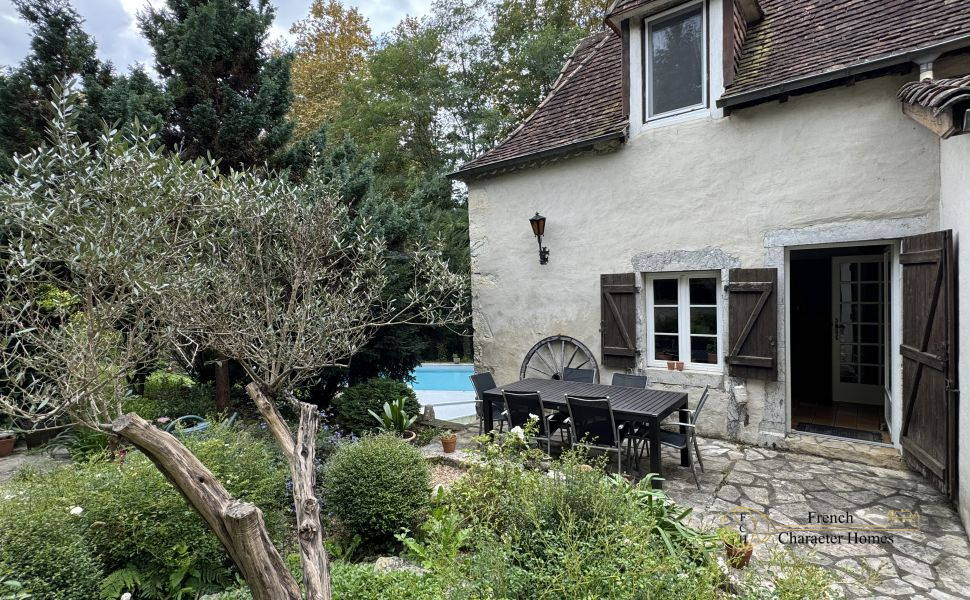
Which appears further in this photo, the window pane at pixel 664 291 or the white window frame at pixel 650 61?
the window pane at pixel 664 291

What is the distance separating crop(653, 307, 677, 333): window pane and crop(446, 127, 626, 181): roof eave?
93.8 inches

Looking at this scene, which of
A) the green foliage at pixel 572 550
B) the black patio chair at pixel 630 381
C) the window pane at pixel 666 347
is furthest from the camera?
the window pane at pixel 666 347

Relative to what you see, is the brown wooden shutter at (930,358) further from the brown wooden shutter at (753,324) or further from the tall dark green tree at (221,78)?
the tall dark green tree at (221,78)

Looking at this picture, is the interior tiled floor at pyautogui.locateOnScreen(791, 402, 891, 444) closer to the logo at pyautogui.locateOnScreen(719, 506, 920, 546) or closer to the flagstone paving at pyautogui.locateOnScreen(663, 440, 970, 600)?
the flagstone paving at pyautogui.locateOnScreen(663, 440, 970, 600)

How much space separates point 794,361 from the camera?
772 centimetres

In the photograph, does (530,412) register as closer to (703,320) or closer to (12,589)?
(703,320)

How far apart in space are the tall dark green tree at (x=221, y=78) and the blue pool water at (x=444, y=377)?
26.9 ft

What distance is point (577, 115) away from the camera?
23.9 feet

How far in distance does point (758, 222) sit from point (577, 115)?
10.4 feet

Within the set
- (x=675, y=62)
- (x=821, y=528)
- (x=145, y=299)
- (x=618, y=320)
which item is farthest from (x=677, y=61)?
(x=145, y=299)

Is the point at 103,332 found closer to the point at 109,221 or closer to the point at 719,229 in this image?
the point at 109,221

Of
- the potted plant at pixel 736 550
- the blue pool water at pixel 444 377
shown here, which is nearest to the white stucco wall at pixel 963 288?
the potted plant at pixel 736 550

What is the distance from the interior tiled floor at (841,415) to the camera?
5910 mm

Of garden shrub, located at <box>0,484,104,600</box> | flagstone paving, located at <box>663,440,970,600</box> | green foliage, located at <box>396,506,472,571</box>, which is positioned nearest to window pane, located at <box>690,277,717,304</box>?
flagstone paving, located at <box>663,440,970,600</box>
